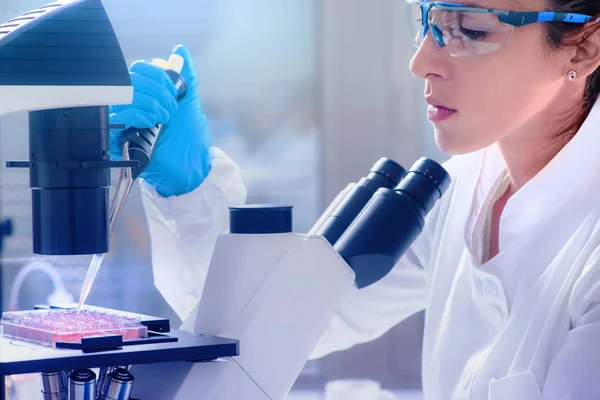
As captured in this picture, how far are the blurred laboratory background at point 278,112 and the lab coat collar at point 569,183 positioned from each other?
917 millimetres

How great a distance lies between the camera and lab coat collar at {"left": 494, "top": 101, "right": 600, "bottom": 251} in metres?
1.22

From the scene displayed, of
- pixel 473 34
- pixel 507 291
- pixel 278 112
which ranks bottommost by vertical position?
pixel 507 291

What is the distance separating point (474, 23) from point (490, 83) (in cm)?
9

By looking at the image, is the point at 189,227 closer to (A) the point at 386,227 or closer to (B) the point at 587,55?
(A) the point at 386,227

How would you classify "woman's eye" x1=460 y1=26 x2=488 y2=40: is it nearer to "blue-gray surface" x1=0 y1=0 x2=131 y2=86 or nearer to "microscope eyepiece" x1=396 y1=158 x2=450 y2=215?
"microscope eyepiece" x1=396 y1=158 x2=450 y2=215

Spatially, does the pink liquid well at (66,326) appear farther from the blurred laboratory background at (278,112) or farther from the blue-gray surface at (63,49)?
the blurred laboratory background at (278,112)

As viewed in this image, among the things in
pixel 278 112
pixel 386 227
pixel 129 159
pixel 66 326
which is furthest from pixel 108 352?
pixel 278 112

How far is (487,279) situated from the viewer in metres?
1.30

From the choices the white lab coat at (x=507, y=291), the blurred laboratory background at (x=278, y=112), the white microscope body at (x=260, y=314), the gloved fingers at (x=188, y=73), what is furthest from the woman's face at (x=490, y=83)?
the blurred laboratory background at (x=278, y=112)

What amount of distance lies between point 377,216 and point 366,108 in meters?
1.12

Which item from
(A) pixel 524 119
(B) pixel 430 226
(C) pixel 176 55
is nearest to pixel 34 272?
(C) pixel 176 55

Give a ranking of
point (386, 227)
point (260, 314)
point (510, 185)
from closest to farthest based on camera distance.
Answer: point (260, 314), point (386, 227), point (510, 185)

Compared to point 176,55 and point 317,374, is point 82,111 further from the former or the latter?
point 317,374

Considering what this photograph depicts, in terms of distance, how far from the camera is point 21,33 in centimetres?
83
